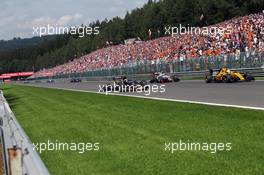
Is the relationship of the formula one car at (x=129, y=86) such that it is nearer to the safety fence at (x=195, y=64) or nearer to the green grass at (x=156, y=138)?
the safety fence at (x=195, y=64)

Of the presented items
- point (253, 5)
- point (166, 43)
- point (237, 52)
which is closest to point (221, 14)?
point (253, 5)

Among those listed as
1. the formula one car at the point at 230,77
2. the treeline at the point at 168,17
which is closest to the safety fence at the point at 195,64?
the formula one car at the point at 230,77

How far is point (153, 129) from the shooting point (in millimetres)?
11078

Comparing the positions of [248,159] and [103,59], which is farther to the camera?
[103,59]

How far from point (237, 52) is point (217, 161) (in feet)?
82.8

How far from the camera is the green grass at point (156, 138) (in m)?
7.19

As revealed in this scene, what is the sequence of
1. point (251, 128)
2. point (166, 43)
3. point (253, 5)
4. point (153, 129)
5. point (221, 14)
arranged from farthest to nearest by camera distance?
point (221, 14) → point (253, 5) → point (166, 43) → point (153, 129) → point (251, 128)

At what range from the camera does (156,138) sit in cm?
979

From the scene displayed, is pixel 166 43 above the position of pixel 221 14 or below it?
below

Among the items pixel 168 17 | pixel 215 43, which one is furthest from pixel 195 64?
pixel 168 17

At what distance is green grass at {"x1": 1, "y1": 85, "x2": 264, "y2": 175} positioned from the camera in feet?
23.6

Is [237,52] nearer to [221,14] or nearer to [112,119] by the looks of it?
[112,119]

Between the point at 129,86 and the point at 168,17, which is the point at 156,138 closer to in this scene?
the point at 129,86

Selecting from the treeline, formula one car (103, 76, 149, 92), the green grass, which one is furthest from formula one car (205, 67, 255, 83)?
the treeline
